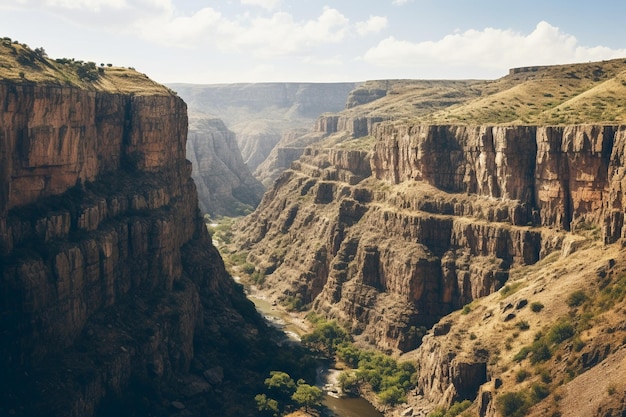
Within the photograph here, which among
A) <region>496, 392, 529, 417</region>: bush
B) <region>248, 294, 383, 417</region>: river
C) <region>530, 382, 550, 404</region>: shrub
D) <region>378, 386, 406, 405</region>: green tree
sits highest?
<region>530, 382, 550, 404</region>: shrub

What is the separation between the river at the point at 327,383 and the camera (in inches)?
4486

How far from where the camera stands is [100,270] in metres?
99.2

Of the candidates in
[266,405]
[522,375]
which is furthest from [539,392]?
[266,405]

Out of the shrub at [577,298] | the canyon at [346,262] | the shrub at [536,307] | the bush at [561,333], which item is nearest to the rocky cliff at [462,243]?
the canyon at [346,262]

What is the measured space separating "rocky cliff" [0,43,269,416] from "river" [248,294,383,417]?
1350 cm

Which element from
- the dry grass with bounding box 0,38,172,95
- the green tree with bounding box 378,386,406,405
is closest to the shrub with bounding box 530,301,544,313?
the green tree with bounding box 378,386,406,405

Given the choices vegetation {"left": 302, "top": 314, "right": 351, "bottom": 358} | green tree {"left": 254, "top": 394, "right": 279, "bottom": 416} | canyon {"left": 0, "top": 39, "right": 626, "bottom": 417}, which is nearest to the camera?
canyon {"left": 0, "top": 39, "right": 626, "bottom": 417}

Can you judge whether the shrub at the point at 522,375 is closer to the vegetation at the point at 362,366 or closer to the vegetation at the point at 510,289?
the vegetation at the point at 510,289

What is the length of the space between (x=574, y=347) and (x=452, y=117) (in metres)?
84.5

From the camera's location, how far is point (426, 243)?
142500 mm

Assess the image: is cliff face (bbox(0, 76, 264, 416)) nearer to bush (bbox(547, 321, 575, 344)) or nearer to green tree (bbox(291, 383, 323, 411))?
green tree (bbox(291, 383, 323, 411))

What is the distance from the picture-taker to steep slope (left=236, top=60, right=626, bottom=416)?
9612 centimetres

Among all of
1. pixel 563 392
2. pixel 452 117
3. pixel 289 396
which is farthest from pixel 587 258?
pixel 452 117

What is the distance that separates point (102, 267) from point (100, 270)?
600 millimetres
